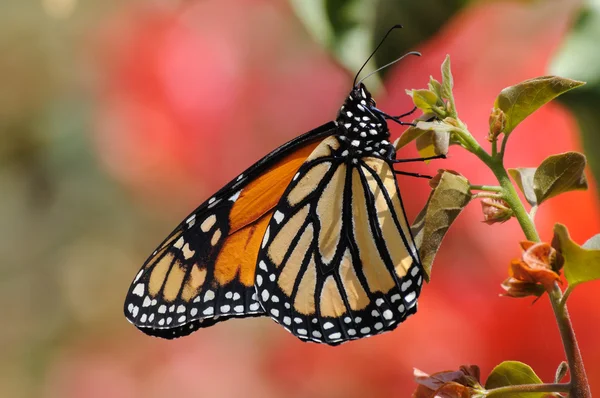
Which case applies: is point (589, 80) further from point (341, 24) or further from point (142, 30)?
point (142, 30)

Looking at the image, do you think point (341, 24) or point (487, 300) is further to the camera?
point (487, 300)

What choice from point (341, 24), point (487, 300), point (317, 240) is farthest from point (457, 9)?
point (487, 300)

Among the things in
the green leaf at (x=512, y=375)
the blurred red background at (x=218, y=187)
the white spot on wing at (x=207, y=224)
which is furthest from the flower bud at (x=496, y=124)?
the blurred red background at (x=218, y=187)

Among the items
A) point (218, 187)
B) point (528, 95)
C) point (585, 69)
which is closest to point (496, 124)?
point (528, 95)

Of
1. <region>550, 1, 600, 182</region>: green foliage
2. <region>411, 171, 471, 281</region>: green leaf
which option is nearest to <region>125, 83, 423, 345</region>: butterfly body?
<region>550, 1, 600, 182</region>: green foliage

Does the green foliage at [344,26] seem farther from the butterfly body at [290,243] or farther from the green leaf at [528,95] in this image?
the green leaf at [528,95]

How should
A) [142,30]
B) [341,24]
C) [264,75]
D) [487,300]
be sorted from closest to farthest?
[341,24], [487,300], [264,75], [142,30]

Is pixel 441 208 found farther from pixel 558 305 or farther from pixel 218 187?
pixel 218 187
